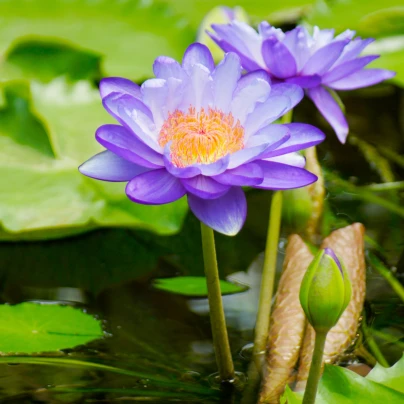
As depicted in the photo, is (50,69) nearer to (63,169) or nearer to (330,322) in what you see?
(63,169)

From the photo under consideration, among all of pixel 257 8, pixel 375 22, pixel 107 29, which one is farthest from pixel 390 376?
pixel 257 8

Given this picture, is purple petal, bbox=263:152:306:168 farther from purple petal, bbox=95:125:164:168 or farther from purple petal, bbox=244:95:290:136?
purple petal, bbox=95:125:164:168

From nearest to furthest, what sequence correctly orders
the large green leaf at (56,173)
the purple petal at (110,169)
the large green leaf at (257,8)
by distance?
the purple petal at (110,169), the large green leaf at (56,173), the large green leaf at (257,8)

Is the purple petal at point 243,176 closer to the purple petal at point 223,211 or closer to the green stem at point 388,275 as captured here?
the purple petal at point 223,211

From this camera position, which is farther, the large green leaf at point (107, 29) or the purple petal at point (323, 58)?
the large green leaf at point (107, 29)

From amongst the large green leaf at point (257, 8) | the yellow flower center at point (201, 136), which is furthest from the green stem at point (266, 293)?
the large green leaf at point (257, 8)

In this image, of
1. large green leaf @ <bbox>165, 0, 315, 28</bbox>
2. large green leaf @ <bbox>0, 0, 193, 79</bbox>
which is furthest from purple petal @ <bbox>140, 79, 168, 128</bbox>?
large green leaf @ <bbox>165, 0, 315, 28</bbox>

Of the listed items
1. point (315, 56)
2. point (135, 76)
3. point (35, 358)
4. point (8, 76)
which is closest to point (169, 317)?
point (35, 358)
